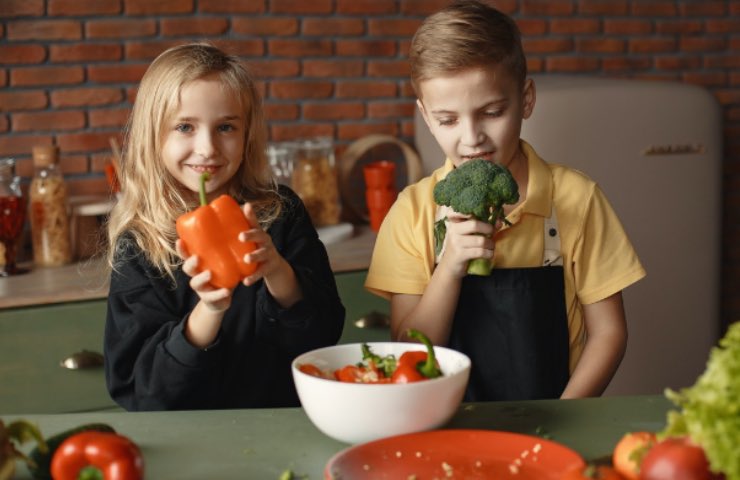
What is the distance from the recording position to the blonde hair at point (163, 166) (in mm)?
1911

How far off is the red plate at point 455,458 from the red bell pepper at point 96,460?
0.23m

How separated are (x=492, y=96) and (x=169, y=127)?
23.1 inches

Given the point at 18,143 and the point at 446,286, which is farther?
the point at 18,143

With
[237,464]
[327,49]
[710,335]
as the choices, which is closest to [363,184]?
[327,49]

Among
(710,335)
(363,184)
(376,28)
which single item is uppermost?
(376,28)

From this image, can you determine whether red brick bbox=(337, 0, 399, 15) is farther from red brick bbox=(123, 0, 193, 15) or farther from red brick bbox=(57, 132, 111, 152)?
red brick bbox=(57, 132, 111, 152)

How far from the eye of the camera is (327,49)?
355 cm

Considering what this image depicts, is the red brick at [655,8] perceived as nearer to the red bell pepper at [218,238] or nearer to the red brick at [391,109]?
the red brick at [391,109]

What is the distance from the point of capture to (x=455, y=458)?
1.27 m

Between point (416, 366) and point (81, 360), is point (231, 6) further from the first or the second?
point (416, 366)

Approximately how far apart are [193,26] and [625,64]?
1679 millimetres

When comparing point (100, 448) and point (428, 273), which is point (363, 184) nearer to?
point (428, 273)

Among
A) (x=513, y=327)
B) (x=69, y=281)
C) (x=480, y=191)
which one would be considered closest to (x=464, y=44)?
(x=480, y=191)

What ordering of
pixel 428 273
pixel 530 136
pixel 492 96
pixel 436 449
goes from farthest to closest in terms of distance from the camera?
pixel 530 136 < pixel 428 273 < pixel 492 96 < pixel 436 449
